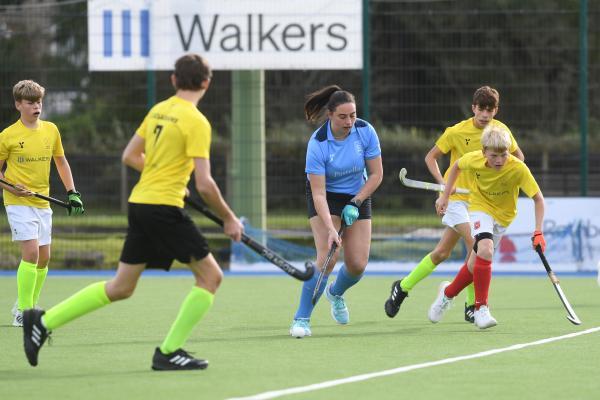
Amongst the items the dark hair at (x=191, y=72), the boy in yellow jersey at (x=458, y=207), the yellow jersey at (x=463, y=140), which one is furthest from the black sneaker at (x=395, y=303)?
the dark hair at (x=191, y=72)

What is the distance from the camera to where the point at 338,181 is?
8.94 metres

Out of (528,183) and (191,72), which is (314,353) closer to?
(191,72)

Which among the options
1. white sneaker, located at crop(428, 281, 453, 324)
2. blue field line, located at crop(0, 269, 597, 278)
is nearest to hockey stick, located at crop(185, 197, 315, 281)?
white sneaker, located at crop(428, 281, 453, 324)

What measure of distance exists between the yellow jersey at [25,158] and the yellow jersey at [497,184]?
2.94 m

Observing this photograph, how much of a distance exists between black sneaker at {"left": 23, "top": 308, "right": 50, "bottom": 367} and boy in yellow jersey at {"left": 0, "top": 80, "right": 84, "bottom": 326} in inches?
95.4

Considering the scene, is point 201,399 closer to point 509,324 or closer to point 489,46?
point 509,324

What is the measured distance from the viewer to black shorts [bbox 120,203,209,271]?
6746 mm

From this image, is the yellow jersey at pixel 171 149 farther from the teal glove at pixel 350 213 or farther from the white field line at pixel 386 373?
the teal glove at pixel 350 213

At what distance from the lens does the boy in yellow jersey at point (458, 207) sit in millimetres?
9609

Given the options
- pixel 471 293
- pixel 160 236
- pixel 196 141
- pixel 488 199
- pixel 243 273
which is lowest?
pixel 243 273

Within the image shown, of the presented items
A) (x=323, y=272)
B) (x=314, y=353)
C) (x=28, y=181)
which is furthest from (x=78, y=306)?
(x=28, y=181)

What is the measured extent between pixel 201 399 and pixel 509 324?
13.0 ft

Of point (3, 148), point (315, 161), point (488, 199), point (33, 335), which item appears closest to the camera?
point (33, 335)

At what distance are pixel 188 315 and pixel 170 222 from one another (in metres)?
0.49
